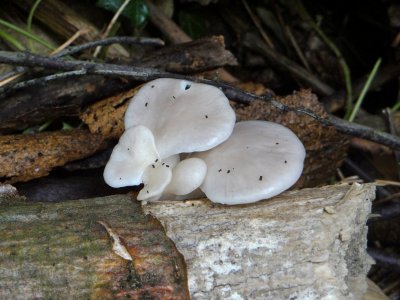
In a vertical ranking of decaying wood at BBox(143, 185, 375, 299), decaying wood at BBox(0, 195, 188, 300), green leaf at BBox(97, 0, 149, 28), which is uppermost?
green leaf at BBox(97, 0, 149, 28)

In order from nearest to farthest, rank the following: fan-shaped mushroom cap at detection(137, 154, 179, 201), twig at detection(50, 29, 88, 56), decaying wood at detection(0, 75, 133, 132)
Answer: fan-shaped mushroom cap at detection(137, 154, 179, 201), decaying wood at detection(0, 75, 133, 132), twig at detection(50, 29, 88, 56)

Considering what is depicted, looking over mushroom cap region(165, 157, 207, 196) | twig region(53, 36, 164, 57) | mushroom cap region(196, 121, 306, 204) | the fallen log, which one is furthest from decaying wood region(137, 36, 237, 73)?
the fallen log

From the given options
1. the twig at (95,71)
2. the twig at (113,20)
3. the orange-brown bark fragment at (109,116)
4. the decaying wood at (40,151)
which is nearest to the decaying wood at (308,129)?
the twig at (95,71)

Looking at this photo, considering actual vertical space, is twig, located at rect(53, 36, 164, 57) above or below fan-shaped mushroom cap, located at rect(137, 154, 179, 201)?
above

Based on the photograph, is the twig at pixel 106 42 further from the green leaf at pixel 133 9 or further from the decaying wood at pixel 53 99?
the green leaf at pixel 133 9

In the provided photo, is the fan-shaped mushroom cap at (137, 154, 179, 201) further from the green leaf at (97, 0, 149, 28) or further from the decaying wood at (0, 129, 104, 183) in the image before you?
the green leaf at (97, 0, 149, 28)

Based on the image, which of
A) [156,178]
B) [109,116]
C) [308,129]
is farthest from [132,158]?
[308,129]

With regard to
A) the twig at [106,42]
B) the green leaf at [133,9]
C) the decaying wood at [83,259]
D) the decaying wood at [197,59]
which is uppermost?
the green leaf at [133,9]

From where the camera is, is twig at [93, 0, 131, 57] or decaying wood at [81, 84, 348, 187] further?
twig at [93, 0, 131, 57]
